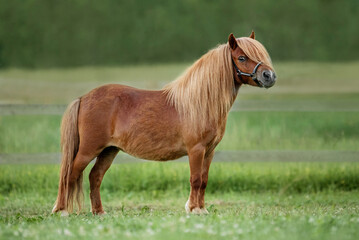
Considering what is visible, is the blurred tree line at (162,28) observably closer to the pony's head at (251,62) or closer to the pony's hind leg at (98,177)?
the pony's hind leg at (98,177)

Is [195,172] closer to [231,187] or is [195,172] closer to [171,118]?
[171,118]

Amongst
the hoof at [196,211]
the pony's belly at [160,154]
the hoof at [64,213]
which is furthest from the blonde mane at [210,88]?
the hoof at [64,213]

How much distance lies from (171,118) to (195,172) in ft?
2.27

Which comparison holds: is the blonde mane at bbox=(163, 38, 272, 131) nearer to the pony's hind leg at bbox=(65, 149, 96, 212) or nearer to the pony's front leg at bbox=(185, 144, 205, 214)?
the pony's front leg at bbox=(185, 144, 205, 214)

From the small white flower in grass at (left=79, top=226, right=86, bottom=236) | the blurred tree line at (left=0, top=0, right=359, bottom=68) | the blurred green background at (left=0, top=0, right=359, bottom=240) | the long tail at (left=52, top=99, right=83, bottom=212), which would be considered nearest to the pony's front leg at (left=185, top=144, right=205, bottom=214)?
the blurred green background at (left=0, top=0, right=359, bottom=240)

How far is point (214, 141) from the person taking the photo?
618 cm

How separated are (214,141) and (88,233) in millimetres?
2152

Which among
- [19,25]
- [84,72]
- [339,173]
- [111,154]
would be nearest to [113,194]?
[111,154]

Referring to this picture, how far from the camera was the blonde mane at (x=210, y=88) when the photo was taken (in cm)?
613

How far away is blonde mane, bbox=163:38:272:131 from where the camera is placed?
20.1ft

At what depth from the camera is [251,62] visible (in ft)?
20.2

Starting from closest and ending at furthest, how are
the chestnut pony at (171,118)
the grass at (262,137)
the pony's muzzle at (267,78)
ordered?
1. the pony's muzzle at (267,78)
2. the chestnut pony at (171,118)
3. the grass at (262,137)

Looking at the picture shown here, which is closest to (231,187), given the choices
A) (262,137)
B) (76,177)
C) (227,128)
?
(262,137)

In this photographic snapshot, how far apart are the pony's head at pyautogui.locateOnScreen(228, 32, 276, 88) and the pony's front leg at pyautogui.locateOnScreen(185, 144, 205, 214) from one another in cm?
99
